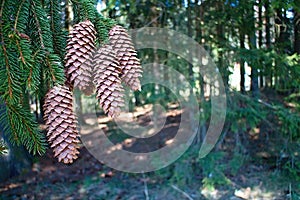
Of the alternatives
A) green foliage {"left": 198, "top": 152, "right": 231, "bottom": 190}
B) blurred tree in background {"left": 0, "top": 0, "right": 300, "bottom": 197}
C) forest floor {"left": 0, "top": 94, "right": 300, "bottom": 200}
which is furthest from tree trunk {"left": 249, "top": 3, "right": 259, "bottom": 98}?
green foliage {"left": 198, "top": 152, "right": 231, "bottom": 190}

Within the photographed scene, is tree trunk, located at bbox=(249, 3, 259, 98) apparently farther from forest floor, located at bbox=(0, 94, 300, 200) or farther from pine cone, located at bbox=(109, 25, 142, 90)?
Result: pine cone, located at bbox=(109, 25, 142, 90)

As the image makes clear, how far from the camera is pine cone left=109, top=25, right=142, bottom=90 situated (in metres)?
0.70

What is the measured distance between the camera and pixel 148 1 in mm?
3303

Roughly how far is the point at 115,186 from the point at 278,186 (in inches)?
70.6

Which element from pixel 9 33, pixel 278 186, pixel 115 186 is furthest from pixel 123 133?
pixel 9 33

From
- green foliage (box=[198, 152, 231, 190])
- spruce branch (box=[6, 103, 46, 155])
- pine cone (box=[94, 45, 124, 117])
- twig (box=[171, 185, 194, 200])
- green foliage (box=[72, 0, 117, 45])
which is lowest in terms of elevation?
twig (box=[171, 185, 194, 200])

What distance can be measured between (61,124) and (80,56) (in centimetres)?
15

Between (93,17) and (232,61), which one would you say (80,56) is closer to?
(93,17)

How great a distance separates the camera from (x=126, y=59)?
2.30 feet

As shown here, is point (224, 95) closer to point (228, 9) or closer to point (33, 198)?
point (228, 9)

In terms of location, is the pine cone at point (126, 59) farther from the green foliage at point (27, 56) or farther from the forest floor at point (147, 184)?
the forest floor at point (147, 184)

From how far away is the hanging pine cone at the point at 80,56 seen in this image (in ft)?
2.04

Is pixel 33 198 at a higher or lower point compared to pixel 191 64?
lower

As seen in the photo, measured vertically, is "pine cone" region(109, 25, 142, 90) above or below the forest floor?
above
